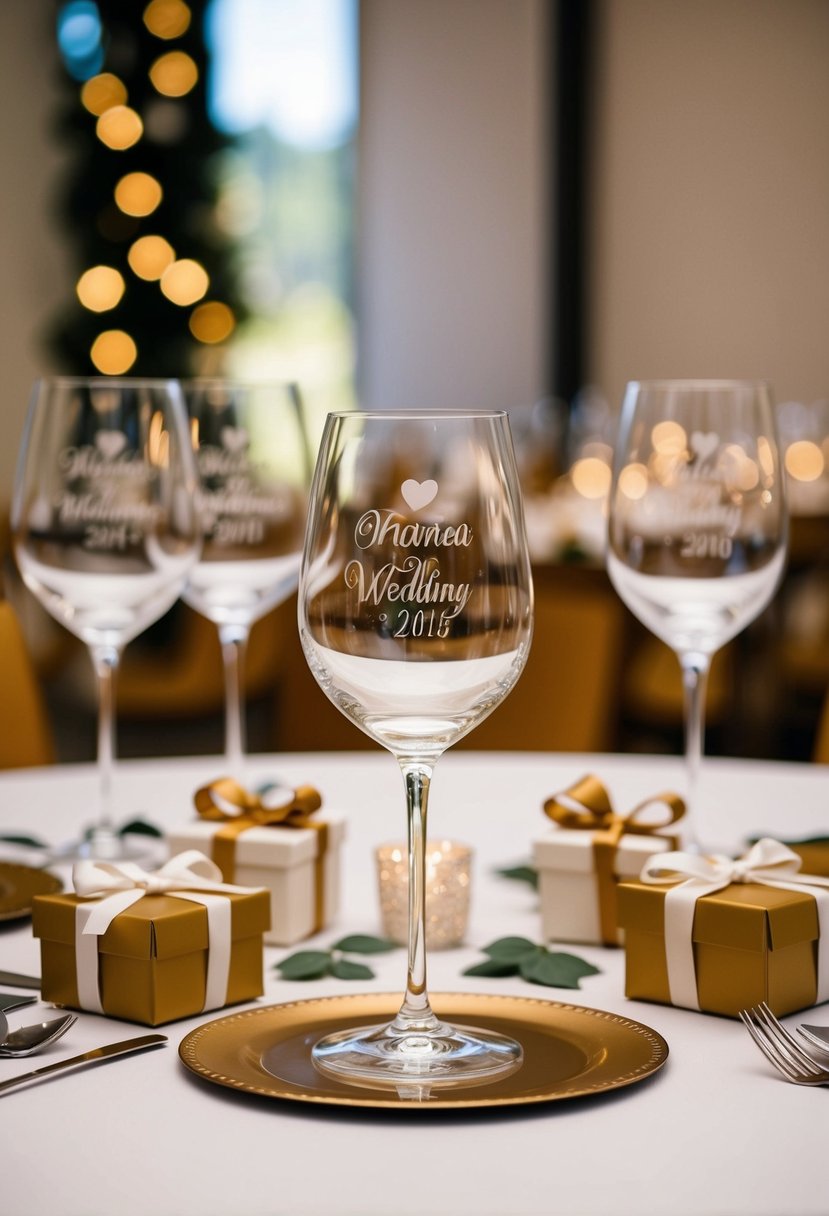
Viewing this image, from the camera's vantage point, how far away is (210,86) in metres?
7.09

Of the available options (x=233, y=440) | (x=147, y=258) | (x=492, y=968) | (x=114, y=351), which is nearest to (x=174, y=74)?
(x=147, y=258)

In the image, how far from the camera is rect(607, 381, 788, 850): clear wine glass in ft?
3.90

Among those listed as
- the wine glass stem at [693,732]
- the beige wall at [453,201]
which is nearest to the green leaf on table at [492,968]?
the wine glass stem at [693,732]

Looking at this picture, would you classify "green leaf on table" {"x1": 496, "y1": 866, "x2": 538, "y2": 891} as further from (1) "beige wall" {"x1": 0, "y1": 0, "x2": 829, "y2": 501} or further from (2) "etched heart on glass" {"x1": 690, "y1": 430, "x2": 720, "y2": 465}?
(1) "beige wall" {"x1": 0, "y1": 0, "x2": 829, "y2": 501}

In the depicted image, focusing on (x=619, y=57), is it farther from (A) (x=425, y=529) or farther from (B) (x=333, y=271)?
(A) (x=425, y=529)

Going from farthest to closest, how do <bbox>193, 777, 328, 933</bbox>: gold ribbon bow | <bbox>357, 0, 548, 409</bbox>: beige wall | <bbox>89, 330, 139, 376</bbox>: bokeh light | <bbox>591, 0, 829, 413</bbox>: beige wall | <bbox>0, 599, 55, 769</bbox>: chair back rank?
1. <bbox>357, 0, 548, 409</bbox>: beige wall
2. <bbox>591, 0, 829, 413</bbox>: beige wall
3. <bbox>89, 330, 139, 376</bbox>: bokeh light
4. <bbox>0, 599, 55, 769</bbox>: chair back
5. <bbox>193, 777, 328, 933</bbox>: gold ribbon bow

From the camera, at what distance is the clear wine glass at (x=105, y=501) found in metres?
1.24

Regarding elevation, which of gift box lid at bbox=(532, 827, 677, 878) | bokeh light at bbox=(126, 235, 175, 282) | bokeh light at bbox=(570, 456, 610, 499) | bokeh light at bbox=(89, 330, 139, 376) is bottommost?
gift box lid at bbox=(532, 827, 677, 878)

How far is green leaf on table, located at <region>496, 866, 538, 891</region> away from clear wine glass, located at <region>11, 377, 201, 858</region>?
0.99ft

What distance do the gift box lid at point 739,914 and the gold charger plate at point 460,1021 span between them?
0.07m

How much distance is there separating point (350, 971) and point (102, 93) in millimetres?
6494

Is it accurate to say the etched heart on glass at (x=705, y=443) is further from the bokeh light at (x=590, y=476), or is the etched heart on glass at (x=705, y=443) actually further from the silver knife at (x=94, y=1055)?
the bokeh light at (x=590, y=476)

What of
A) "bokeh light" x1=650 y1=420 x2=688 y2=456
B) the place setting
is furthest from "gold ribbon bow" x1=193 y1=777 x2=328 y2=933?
"bokeh light" x1=650 y1=420 x2=688 y2=456

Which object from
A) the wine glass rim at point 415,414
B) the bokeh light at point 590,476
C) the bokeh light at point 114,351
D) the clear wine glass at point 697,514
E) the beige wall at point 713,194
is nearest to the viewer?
the wine glass rim at point 415,414
